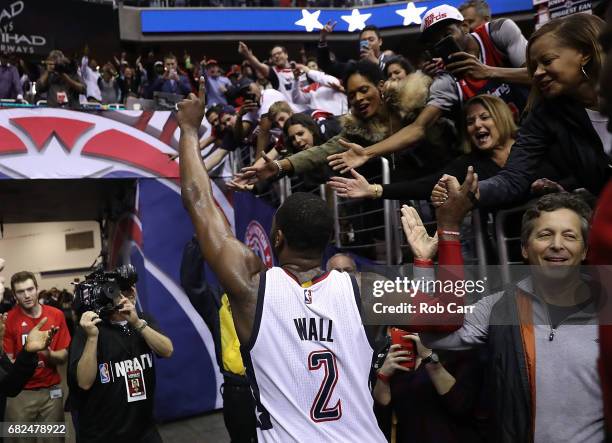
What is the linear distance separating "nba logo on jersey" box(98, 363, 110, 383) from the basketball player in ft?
7.37

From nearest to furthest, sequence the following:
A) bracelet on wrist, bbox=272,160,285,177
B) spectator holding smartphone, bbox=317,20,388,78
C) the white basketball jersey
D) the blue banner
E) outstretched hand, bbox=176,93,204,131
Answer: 1. the white basketball jersey
2. outstretched hand, bbox=176,93,204,131
3. bracelet on wrist, bbox=272,160,285,177
4. spectator holding smartphone, bbox=317,20,388,78
5. the blue banner

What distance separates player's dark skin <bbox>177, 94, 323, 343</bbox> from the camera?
205cm

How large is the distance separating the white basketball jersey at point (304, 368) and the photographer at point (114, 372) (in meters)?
2.22

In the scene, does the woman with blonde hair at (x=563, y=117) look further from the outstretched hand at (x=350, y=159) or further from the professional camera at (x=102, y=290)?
the professional camera at (x=102, y=290)

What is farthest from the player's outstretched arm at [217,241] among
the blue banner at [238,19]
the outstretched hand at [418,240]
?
the blue banner at [238,19]

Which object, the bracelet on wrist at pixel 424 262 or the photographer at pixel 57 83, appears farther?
the photographer at pixel 57 83

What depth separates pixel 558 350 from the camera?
1.98m

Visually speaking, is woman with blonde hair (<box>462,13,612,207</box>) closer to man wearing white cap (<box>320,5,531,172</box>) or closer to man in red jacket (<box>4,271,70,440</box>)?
man wearing white cap (<box>320,5,531,172</box>)

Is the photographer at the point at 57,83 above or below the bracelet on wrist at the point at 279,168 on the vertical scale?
above

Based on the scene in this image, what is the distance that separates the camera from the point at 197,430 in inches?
294

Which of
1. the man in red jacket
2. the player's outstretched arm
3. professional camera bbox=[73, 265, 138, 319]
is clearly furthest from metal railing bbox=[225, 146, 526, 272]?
the man in red jacket

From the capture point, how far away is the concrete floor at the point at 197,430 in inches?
281

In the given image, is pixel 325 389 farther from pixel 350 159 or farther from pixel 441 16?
pixel 441 16

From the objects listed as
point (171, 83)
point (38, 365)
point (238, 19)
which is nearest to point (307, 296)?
point (38, 365)
